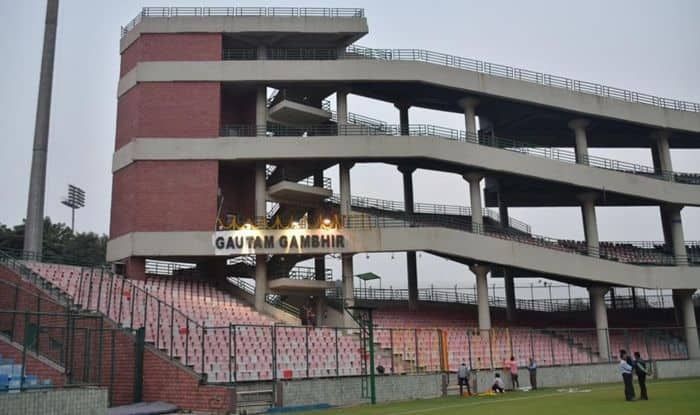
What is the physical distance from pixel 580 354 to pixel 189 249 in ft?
78.4

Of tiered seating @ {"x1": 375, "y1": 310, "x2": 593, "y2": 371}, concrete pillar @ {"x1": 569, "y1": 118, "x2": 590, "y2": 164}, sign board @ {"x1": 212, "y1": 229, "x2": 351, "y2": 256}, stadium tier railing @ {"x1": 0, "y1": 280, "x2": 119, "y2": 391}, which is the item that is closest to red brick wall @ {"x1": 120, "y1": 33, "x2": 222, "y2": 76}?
sign board @ {"x1": 212, "y1": 229, "x2": 351, "y2": 256}

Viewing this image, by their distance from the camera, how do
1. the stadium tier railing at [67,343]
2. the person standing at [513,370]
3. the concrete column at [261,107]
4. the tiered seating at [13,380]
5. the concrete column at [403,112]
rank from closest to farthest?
the tiered seating at [13,380] → the stadium tier railing at [67,343] → the person standing at [513,370] → the concrete column at [261,107] → the concrete column at [403,112]

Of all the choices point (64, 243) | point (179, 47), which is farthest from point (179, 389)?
point (64, 243)

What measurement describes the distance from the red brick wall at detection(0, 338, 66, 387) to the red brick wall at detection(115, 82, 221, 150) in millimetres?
21794

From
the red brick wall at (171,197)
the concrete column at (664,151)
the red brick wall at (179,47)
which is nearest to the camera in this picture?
the red brick wall at (171,197)

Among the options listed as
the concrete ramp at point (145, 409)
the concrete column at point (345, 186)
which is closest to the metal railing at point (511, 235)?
the concrete column at point (345, 186)

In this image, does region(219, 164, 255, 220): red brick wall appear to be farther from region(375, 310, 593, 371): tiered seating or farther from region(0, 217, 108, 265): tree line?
region(0, 217, 108, 265): tree line

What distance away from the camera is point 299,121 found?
4784 cm

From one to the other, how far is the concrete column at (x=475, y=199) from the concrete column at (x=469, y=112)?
108 inches

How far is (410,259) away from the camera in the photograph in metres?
51.1

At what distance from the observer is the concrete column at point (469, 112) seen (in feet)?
154

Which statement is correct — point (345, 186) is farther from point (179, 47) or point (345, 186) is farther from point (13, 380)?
point (13, 380)

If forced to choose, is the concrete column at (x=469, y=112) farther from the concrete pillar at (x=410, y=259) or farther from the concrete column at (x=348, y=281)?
the concrete column at (x=348, y=281)

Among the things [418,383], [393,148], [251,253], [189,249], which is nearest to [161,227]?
[189,249]
